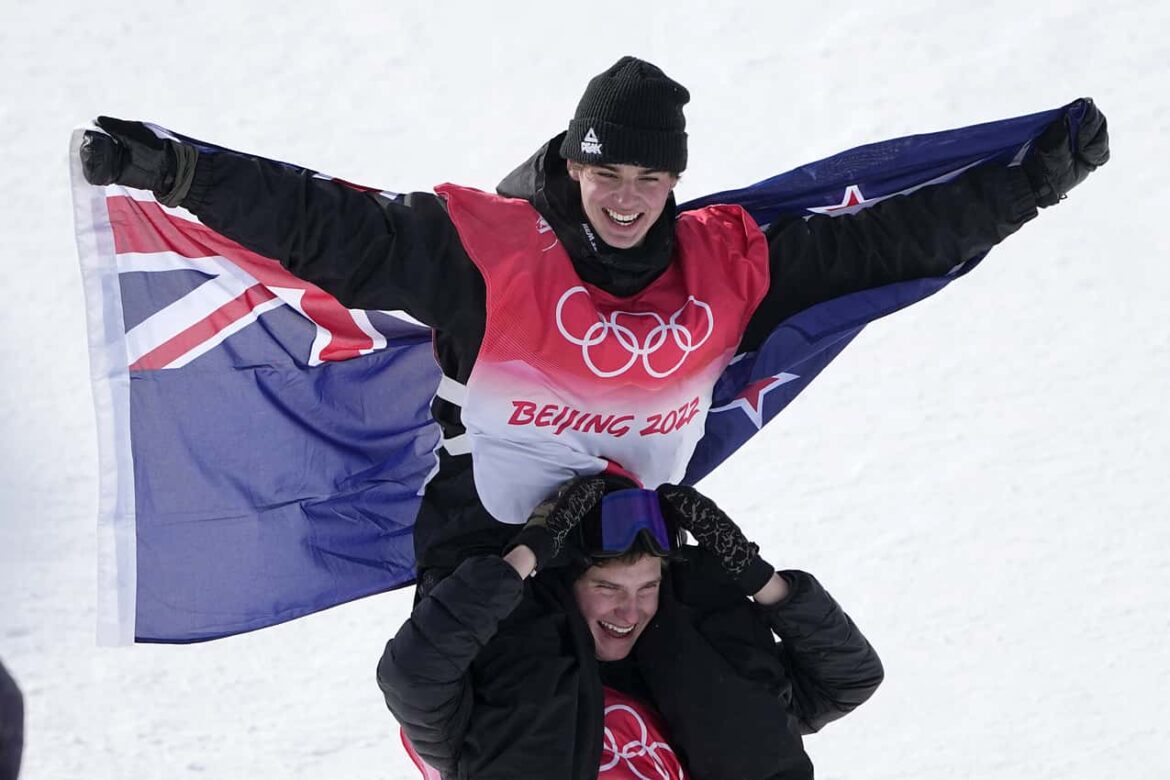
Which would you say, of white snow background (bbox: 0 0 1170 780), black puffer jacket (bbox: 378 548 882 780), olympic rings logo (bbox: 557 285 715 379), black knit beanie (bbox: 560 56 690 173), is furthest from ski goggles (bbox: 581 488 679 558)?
white snow background (bbox: 0 0 1170 780)

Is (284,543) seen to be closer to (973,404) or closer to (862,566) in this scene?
(862,566)

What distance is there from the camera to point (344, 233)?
316 cm

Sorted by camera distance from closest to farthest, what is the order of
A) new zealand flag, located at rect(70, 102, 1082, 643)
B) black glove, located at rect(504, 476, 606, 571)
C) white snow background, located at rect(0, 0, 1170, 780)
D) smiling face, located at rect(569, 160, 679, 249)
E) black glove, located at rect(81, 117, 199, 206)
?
black glove, located at rect(81, 117, 199, 206), black glove, located at rect(504, 476, 606, 571), smiling face, located at rect(569, 160, 679, 249), new zealand flag, located at rect(70, 102, 1082, 643), white snow background, located at rect(0, 0, 1170, 780)

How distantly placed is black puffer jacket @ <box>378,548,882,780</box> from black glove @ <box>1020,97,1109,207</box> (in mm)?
851

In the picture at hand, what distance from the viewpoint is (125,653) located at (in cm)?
482

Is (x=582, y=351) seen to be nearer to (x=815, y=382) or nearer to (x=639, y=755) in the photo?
(x=639, y=755)

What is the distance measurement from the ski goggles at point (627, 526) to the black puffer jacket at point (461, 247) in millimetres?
279

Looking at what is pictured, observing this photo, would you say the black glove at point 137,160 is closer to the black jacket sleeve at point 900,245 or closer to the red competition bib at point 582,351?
the red competition bib at point 582,351

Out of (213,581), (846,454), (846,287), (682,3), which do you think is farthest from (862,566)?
(682,3)

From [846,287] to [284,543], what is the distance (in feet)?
3.88

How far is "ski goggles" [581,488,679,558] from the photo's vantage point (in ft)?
10.5

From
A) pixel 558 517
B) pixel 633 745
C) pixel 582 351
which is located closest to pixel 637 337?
pixel 582 351

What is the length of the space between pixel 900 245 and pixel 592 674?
0.98 m

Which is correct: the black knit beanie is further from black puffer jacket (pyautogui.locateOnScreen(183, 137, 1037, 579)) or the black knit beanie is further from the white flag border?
the white flag border
